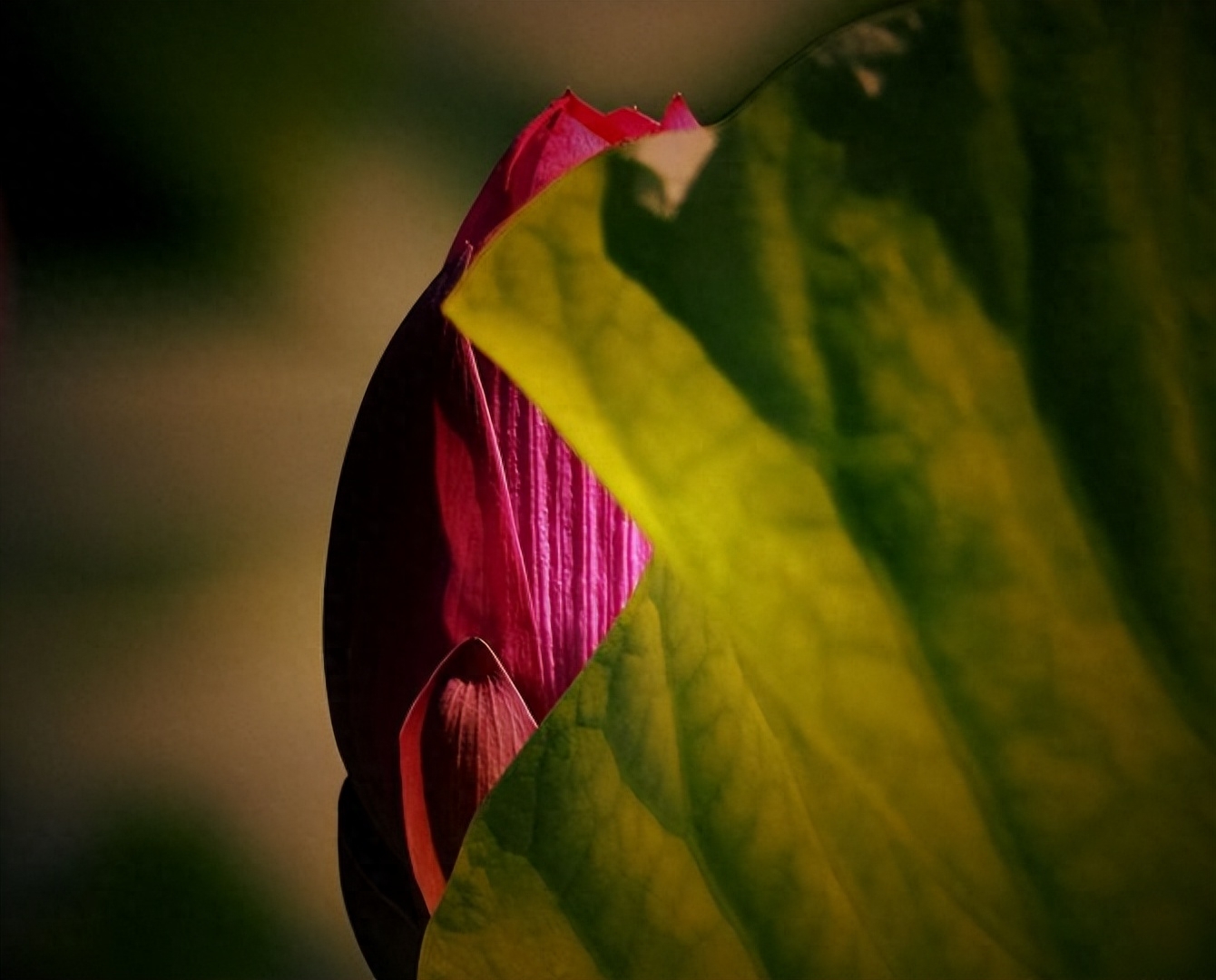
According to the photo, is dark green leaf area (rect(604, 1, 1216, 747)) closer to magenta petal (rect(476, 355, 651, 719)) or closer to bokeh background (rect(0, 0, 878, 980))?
magenta petal (rect(476, 355, 651, 719))

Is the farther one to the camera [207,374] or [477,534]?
[207,374]

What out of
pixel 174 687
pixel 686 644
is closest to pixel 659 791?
pixel 686 644

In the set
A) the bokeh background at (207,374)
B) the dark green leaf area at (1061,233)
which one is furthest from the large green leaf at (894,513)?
the bokeh background at (207,374)

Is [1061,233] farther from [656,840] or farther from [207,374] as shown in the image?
[207,374]

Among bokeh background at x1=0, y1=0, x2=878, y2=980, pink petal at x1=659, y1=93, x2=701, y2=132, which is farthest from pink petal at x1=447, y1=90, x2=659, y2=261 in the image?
bokeh background at x1=0, y1=0, x2=878, y2=980

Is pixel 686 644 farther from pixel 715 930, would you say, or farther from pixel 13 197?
pixel 13 197

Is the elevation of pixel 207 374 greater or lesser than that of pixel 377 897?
greater

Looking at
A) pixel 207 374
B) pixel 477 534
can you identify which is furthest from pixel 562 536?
pixel 207 374
